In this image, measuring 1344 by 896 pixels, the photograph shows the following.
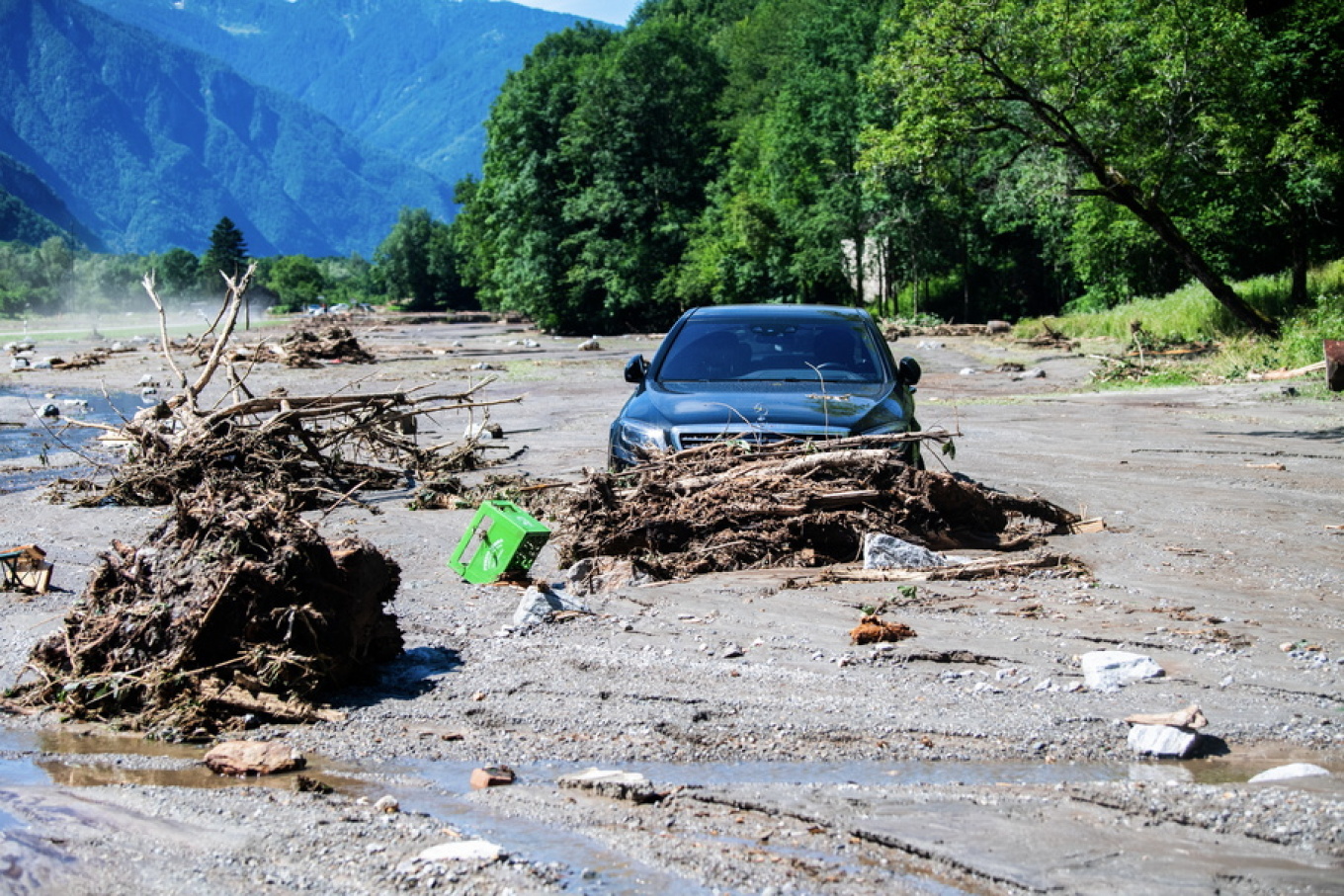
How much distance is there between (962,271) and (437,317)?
50427mm

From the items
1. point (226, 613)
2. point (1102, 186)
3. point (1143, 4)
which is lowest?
point (226, 613)

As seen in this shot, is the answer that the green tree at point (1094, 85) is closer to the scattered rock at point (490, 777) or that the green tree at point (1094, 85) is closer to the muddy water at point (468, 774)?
the muddy water at point (468, 774)

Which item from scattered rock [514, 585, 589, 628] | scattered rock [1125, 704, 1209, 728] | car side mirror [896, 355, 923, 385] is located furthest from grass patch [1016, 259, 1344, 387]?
scattered rock [1125, 704, 1209, 728]

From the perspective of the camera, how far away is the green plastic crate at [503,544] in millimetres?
7902

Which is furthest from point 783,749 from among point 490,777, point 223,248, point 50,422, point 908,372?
point 223,248

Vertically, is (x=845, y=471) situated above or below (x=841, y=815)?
above

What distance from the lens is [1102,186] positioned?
28.3 meters

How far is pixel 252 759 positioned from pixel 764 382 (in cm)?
590

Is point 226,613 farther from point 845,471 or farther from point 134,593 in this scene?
point 845,471

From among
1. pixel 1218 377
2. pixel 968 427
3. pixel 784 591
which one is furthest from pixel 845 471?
pixel 1218 377

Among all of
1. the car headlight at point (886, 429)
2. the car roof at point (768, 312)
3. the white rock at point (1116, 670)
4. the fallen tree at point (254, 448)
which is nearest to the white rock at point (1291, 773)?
the white rock at point (1116, 670)

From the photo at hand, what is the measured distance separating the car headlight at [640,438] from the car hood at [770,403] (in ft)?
0.53

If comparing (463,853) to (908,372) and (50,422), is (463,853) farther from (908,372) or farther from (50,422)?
(50,422)

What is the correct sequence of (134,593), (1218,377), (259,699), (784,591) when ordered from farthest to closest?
(1218,377) < (784,591) < (134,593) < (259,699)
